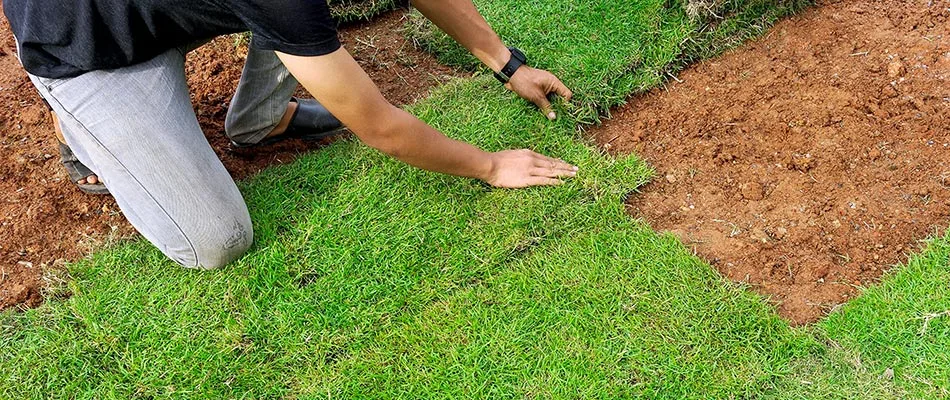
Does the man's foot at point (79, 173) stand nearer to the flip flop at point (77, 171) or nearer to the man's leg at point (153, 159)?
the flip flop at point (77, 171)

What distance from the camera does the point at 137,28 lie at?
227 cm

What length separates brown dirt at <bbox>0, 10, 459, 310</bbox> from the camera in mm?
2727

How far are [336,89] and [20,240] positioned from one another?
170 cm

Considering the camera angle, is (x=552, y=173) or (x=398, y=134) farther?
(x=552, y=173)

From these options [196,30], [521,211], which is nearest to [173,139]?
[196,30]

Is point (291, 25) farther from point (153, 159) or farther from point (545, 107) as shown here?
point (545, 107)

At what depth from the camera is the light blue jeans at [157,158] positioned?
2430 mm

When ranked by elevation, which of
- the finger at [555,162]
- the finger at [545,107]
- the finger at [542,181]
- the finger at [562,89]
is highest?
the finger at [562,89]

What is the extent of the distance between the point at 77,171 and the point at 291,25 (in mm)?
1597

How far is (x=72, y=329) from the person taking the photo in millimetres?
2457

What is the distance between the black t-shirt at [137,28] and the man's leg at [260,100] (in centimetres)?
35

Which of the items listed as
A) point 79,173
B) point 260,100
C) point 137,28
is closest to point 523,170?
point 260,100

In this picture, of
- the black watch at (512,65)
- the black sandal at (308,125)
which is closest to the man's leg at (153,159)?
the black sandal at (308,125)

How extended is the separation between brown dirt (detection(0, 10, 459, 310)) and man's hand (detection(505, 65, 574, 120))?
51 cm
